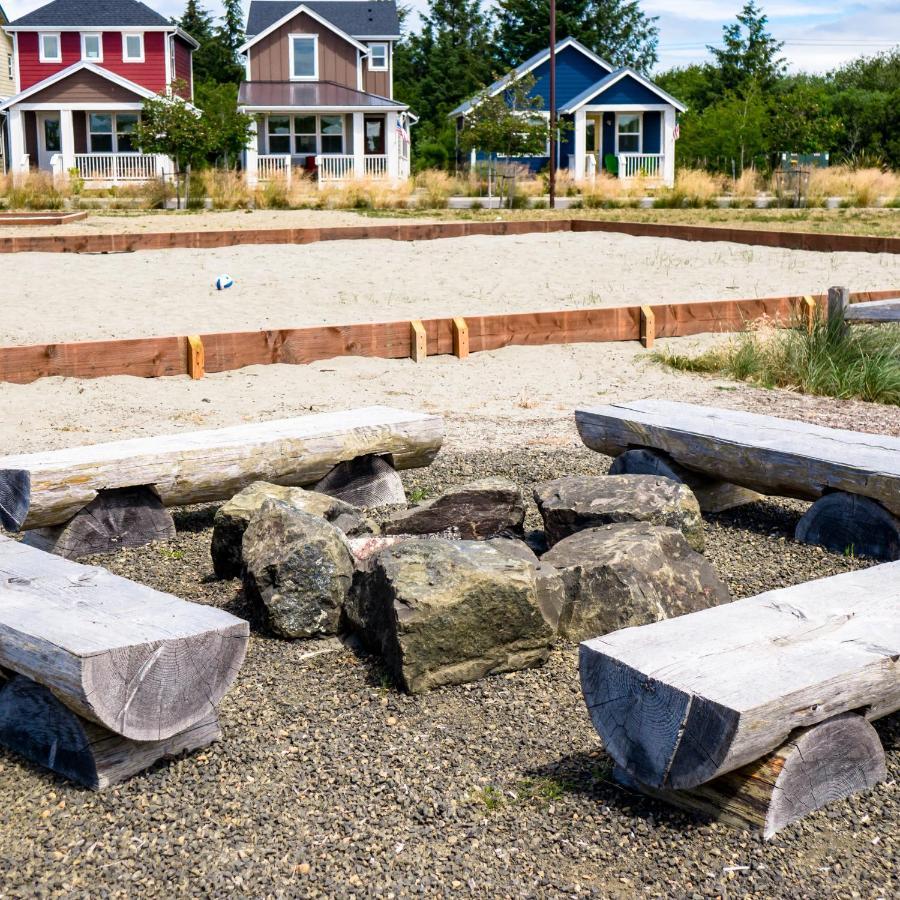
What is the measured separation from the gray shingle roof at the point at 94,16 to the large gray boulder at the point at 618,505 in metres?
41.9

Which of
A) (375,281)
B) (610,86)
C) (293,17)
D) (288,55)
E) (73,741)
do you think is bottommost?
(73,741)

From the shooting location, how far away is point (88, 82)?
1581 inches

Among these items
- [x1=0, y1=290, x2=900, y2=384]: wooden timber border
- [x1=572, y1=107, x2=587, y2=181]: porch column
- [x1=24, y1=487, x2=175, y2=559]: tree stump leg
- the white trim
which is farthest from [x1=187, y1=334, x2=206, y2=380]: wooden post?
the white trim

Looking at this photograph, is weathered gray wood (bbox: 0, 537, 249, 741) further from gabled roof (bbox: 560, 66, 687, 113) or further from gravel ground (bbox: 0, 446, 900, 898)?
gabled roof (bbox: 560, 66, 687, 113)

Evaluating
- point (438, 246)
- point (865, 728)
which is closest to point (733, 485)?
point (865, 728)

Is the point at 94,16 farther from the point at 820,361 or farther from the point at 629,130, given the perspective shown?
the point at 820,361

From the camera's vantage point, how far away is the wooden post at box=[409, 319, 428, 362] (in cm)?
932

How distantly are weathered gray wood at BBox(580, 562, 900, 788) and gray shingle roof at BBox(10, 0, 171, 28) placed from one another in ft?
143

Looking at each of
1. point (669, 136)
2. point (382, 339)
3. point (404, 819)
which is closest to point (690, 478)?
point (404, 819)

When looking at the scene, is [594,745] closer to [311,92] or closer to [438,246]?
[438,246]

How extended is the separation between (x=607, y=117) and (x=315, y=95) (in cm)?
1013

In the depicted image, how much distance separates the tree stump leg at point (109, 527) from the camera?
5004 mm

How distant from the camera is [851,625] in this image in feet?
10.6

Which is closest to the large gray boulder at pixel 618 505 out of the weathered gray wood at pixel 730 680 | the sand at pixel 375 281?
the weathered gray wood at pixel 730 680
